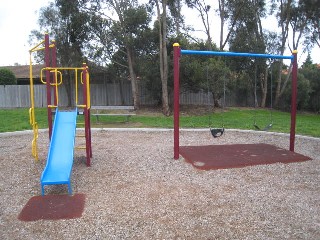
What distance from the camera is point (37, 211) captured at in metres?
3.76

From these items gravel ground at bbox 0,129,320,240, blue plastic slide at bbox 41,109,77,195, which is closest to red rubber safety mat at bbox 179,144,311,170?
gravel ground at bbox 0,129,320,240

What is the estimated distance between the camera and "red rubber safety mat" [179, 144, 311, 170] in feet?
19.2

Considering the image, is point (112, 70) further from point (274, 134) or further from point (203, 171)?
point (203, 171)

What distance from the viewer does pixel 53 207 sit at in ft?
12.7

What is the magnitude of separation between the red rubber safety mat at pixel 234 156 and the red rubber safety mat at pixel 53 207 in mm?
2484

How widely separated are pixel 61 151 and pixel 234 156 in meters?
3.61

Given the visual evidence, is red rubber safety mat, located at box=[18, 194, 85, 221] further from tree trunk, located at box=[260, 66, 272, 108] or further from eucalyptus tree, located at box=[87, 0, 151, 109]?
tree trunk, located at box=[260, 66, 272, 108]

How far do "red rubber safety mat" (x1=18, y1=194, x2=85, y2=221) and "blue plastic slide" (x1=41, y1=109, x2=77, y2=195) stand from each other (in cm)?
18

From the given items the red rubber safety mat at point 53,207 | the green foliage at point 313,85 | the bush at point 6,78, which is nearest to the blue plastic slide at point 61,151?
the red rubber safety mat at point 53,207

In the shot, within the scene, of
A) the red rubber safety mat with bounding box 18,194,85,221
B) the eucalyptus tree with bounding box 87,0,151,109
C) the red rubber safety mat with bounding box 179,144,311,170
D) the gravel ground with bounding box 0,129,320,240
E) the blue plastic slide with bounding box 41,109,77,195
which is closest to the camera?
the gravel ground with bounding box 0,129,320,240

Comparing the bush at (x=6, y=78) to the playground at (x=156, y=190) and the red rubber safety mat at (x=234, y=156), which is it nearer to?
the playground at (x=156, y=190)

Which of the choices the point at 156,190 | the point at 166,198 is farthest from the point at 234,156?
the point at 166,198

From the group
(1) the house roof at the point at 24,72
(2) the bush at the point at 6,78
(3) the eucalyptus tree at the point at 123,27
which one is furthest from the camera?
(1) the house roof at the point at 24,72

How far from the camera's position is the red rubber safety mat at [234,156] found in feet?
19.2
